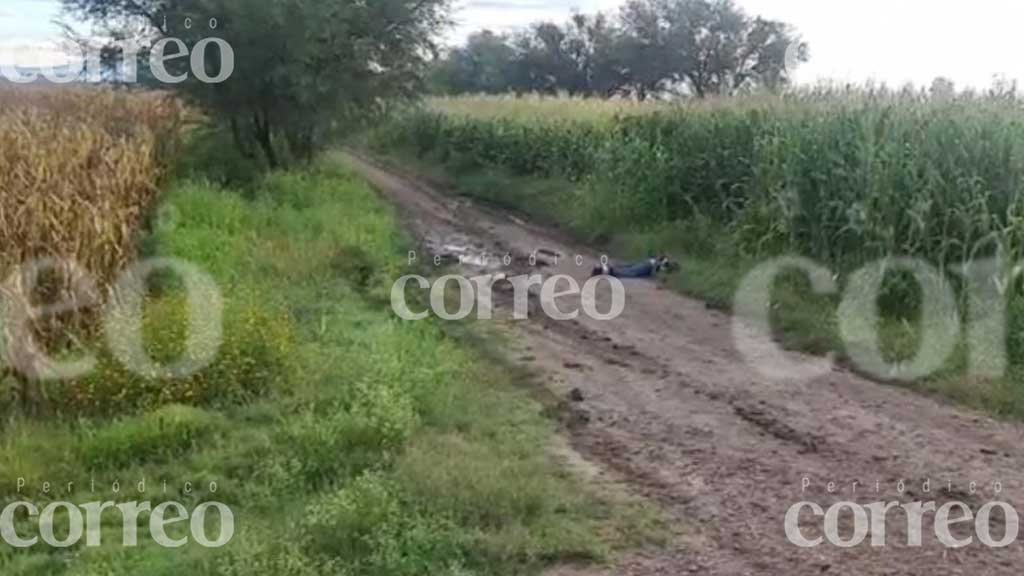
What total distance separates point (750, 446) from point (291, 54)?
36.9 feet

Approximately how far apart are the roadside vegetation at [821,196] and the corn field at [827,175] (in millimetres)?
17

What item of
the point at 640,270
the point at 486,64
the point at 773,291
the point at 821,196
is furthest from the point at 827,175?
the point at 486,64

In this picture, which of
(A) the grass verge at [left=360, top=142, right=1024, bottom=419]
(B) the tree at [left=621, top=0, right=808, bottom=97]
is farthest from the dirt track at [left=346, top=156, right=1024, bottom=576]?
(B) the tree at [left=621, top=0, right=808, bottom=97]

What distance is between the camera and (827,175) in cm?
928

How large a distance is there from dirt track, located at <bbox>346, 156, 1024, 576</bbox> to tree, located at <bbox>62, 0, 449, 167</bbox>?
8219 mm

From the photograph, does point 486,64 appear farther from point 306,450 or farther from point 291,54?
point 306,450

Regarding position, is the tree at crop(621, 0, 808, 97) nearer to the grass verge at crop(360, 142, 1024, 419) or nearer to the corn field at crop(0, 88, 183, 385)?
the grass verge at crop(360, 142, 1024, 419)

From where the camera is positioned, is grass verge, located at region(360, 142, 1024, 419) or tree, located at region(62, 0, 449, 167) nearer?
grass verge, located at region(360, 142, 1024, 419)

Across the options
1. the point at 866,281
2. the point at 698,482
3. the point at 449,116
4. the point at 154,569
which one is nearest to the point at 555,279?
the point at 866,281

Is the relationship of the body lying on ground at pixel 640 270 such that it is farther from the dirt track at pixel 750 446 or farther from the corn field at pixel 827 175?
the dirt track at pixel 750 446

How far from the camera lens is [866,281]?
830 centimetres

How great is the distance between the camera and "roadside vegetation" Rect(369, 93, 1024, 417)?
7.84 metres

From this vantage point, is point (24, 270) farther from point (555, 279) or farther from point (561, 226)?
point (561, 226)

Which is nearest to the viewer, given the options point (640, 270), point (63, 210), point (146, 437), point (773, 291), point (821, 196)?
point (146, 437)
